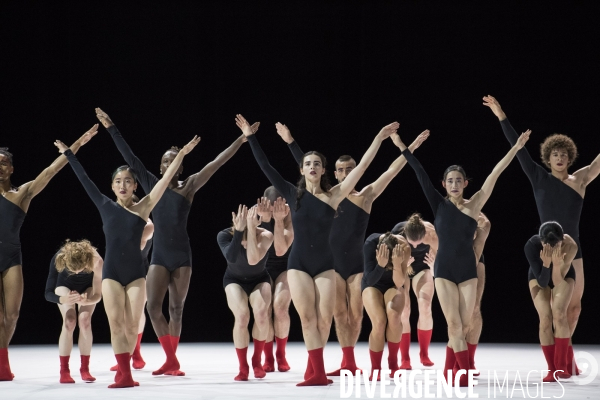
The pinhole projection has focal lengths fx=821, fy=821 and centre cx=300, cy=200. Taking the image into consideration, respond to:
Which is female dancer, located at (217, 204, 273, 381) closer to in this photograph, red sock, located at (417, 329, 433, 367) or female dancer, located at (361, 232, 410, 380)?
female dancer, located at (361, 232, 410, 380)

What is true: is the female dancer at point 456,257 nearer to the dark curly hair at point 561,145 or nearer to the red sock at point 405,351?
the dark curly hair at point 561,145

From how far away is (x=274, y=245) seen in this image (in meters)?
5.90

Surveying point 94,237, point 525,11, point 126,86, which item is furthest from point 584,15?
point 94,237

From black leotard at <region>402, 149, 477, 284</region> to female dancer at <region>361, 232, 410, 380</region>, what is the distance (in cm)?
38

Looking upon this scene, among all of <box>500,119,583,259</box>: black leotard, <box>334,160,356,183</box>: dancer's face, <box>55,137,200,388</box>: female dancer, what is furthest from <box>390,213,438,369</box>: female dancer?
<box>55,137,200,388</box>: female dancer

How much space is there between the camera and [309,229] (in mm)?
4949

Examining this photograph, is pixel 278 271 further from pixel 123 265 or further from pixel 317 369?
pixel 123 265

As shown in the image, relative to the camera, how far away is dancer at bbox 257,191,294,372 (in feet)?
19.0

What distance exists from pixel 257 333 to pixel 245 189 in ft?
9.81

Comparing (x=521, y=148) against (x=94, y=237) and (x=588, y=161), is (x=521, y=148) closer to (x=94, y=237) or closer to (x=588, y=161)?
(x=588, y=161)

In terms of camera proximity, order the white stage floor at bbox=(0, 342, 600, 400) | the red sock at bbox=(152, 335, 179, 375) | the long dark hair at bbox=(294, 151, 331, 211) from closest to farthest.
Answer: the white stage floor at bbox=(0, 342, 600, 400) → the long dark hair at bbox=(294, 151, 331, 211) → the red sock at bbox=(152, 335, 179, 375)

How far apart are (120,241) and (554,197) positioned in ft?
9.52

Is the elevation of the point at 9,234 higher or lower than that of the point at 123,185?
lower

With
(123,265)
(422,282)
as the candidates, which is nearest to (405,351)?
(422,282)
